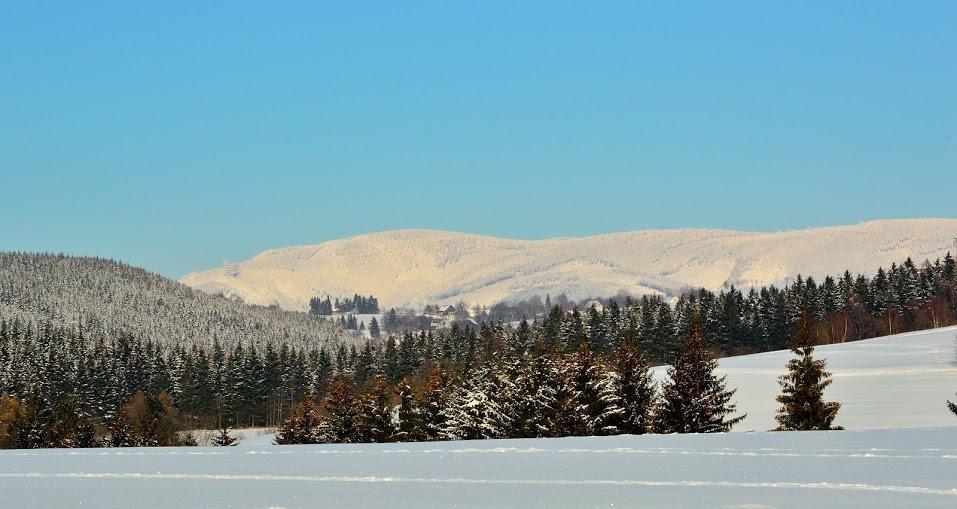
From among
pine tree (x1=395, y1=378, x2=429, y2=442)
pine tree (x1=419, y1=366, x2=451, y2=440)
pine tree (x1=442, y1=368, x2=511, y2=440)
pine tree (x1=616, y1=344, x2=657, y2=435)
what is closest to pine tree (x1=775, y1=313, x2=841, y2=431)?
pine tree (x1=616, y1=344, x2=657, y2=435)

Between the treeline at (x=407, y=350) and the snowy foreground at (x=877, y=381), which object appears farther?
the treeline at (x=407, y=350)

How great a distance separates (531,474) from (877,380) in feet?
271

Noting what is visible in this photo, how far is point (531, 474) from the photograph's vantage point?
2031 cm

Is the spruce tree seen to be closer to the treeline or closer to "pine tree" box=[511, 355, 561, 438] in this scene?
"pine tree" box=[511, 355, 561, 438]

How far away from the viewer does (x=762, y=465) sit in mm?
20703

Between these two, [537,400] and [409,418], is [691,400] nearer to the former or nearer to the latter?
[537,400]

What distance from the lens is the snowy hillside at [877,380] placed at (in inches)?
2810

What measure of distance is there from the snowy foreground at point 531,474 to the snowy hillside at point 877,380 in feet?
129

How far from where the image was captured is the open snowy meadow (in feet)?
57.5

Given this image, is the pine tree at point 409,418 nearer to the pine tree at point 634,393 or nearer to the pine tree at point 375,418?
the pine tree at point 375,418

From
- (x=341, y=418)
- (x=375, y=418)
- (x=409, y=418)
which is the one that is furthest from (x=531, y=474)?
(x=341, y=418)

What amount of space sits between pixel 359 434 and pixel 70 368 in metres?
98.6

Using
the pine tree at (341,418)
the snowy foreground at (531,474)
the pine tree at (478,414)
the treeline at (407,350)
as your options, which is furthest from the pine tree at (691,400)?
the treeline at (407,350)

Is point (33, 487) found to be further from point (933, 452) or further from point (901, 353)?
point (901, 353)
